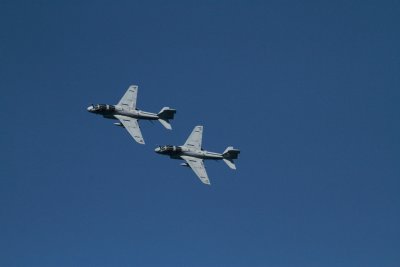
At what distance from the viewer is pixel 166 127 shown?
6211 inches

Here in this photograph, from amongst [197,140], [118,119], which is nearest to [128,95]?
[118,119]

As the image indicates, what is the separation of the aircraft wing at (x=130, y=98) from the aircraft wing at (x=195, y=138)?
15302mm

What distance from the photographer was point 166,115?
6250 inches

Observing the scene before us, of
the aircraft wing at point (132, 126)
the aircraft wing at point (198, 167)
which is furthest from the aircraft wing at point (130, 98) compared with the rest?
the aircraft wing at point (198, 167)

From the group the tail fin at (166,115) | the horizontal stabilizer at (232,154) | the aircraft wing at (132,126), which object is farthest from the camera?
the horizontal stabilizer at (232,154)

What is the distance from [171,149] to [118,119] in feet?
46.7

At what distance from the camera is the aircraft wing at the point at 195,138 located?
535 ft

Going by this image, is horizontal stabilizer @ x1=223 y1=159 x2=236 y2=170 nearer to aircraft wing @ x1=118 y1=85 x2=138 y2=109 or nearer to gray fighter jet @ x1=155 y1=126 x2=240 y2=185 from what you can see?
gray fighter jet @ x1=155 y1=126 x2=240 y2=185

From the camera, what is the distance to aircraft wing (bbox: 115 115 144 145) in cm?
15462

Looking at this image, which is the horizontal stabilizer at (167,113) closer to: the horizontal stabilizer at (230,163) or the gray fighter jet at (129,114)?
the gray fighter jet at (129,114)

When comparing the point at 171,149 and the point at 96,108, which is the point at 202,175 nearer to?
the point at 171,149

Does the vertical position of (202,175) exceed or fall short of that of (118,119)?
it falls short

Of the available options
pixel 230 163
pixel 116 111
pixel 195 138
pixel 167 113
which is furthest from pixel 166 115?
pixel 230 163

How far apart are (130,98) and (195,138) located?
18019 mm
